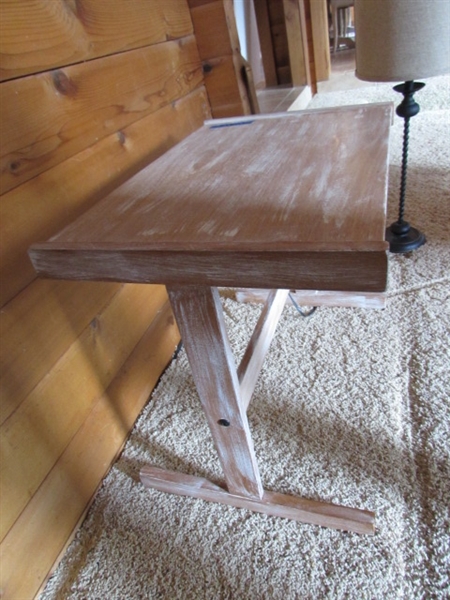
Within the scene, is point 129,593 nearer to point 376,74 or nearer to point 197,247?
point 197,247

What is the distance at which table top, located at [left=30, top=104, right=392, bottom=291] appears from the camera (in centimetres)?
41

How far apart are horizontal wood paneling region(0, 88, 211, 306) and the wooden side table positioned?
0.47 feet

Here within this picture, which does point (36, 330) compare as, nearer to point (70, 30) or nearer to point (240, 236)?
point (240, 236)

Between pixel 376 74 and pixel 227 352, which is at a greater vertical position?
pixel 376 74

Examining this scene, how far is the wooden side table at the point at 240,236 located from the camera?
0.42 meters

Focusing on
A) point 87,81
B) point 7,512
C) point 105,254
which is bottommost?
point 7,512

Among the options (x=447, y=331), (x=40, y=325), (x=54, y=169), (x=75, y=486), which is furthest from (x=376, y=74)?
(x=75, y=486)

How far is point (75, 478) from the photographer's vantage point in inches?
31.7

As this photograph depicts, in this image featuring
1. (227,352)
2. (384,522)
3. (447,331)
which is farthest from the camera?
(447,331)

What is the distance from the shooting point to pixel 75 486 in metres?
0.81

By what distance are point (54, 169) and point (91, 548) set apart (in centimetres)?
70

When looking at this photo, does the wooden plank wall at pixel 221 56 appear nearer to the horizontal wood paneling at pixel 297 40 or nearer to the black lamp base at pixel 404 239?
the black lamp base at pixel 404 239

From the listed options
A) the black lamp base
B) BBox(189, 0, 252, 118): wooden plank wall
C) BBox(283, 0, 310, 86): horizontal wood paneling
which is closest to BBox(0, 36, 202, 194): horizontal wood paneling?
BBox(189, 0, 252, 118): wooden plank wall

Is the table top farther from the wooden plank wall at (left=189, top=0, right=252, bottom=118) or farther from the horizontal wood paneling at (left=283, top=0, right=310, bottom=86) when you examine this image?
the horizontal wood paneling at (left=283, top=0, right=310, bottom=86)
